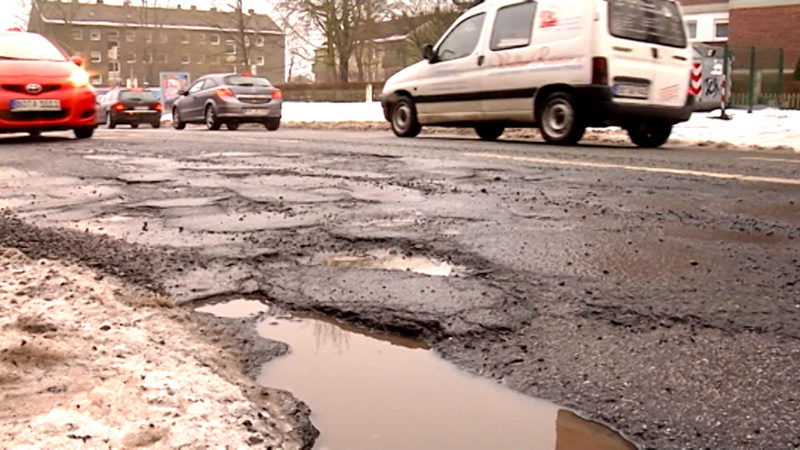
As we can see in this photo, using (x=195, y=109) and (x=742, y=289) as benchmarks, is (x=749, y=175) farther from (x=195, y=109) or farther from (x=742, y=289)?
(x=195, y=109)

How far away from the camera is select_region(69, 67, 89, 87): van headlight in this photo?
10.7 m

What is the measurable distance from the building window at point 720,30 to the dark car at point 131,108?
30675mm

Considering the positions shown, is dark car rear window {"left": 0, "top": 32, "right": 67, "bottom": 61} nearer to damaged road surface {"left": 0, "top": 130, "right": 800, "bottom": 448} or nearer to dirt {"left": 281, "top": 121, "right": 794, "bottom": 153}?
damaged road surface {"left": 0, "top": 130, "right": 800, "bottom": 448}

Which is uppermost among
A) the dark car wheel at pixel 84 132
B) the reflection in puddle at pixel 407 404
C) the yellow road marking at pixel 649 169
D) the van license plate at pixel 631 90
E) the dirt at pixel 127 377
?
the van license plate at pixel 631 90

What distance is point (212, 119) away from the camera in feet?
60.7

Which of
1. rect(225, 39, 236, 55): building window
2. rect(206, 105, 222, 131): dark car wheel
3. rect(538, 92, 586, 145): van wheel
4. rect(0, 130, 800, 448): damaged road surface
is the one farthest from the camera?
rect(225, 39, 236, 55): building window

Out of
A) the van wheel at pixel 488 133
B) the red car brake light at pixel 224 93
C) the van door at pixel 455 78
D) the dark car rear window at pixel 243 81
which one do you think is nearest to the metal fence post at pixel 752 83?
the van wheel at pixel 488 133

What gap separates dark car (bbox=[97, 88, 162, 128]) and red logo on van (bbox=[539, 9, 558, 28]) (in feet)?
53.6

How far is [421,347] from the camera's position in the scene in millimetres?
2246

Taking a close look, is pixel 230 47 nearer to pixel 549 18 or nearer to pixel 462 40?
pixel 462 40

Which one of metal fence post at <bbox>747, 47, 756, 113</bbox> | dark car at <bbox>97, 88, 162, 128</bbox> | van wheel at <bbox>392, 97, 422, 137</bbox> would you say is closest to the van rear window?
van wheel at <bbox>392, 97, 422, 137</bbox>

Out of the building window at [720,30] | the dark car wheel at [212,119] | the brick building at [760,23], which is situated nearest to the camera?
the dark car wheel at [212,119]

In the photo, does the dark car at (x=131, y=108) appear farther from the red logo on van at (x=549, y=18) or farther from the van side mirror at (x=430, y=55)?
the red logo on van at (x=549, y=18)

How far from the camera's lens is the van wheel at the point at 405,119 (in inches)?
484
